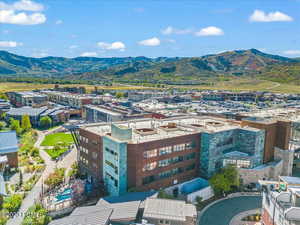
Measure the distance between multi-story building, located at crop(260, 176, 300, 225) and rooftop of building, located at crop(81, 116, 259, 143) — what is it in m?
23.6

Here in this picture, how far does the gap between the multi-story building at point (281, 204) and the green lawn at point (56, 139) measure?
8091 cm

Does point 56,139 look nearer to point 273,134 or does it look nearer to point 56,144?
point 56,144

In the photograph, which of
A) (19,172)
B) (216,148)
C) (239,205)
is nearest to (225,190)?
(239,205)

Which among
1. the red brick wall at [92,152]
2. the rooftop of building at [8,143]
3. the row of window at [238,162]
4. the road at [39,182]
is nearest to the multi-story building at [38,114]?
the road at [39,182]

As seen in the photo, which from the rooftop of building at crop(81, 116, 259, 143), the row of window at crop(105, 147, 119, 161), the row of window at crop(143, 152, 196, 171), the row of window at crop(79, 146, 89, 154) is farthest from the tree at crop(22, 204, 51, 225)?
the row of window at crop(143, 152, 196, 171)

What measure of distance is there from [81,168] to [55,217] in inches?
844

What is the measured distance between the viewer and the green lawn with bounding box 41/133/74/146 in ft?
358

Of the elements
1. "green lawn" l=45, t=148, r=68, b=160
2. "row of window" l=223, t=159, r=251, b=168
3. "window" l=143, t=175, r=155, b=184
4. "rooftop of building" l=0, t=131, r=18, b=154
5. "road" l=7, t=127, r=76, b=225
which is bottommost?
"road" l=7, t=127, r=76, b=225

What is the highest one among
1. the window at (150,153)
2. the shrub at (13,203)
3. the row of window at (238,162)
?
the window at (150,153)

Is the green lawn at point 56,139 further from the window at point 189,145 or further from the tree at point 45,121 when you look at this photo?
the window at point 189,145

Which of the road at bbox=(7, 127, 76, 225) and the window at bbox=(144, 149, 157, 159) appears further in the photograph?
the window at bbox=(144, 149, 157, 159)

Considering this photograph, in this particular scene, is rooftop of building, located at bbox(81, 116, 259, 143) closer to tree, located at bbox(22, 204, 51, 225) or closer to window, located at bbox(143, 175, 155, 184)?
window, located at bbox(143, 175, 155, 184)

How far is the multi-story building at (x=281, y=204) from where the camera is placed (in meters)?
37.1

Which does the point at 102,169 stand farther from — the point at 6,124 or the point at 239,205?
the point at 6,124
